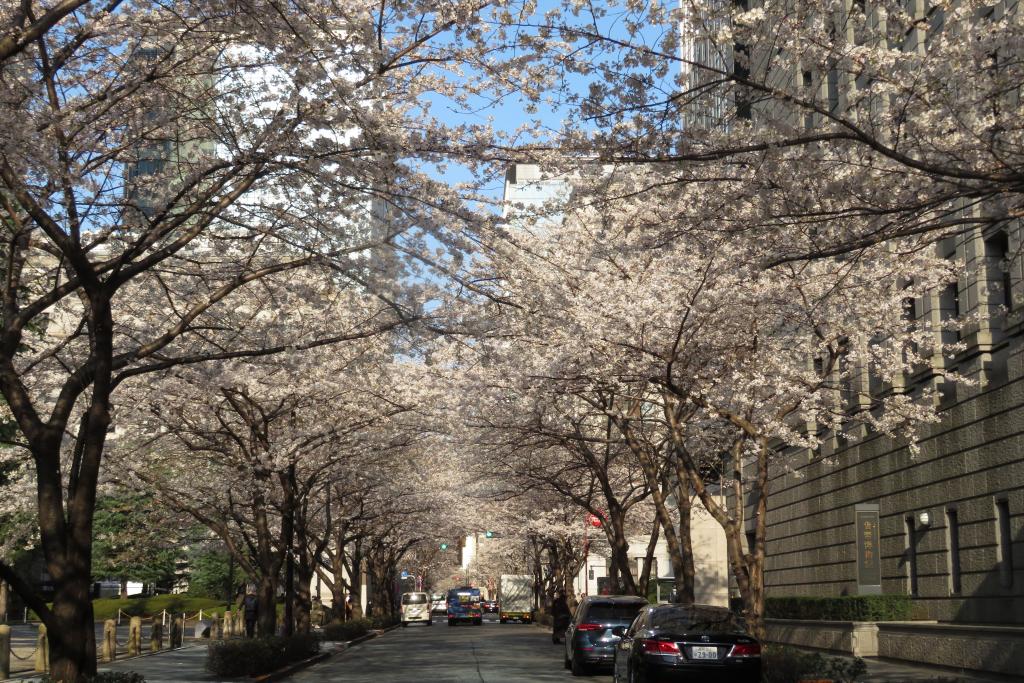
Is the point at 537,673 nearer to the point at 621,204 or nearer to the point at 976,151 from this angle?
the point at 621,204

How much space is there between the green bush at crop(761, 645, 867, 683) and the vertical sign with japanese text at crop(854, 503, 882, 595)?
10513mm

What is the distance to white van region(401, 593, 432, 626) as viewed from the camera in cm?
7225

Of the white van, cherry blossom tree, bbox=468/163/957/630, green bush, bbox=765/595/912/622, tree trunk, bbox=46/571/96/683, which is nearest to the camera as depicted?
tree trunk, bbox=46/571/96/683

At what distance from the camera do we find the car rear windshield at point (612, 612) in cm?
2267

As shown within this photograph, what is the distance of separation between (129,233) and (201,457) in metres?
12.8

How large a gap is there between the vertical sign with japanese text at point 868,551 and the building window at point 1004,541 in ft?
15.8

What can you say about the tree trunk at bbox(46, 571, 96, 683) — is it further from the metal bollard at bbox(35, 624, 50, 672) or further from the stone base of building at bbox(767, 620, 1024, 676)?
the stone base of building at bbox(767, 620, 1024, 676)

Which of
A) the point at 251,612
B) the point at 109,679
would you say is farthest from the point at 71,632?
the point at 251,612

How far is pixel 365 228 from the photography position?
17.1 metres

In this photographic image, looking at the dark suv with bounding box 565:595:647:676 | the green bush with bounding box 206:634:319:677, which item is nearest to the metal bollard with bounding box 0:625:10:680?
the green bush with bounding box 206:634:319:677

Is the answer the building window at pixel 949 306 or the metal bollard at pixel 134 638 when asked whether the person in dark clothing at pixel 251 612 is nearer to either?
the metal bollard at pixel 134 638

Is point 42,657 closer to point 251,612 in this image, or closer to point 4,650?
point 4,650

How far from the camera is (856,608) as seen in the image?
89.0 feet

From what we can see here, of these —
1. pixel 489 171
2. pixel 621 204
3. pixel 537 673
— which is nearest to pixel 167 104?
pixel 489 171
